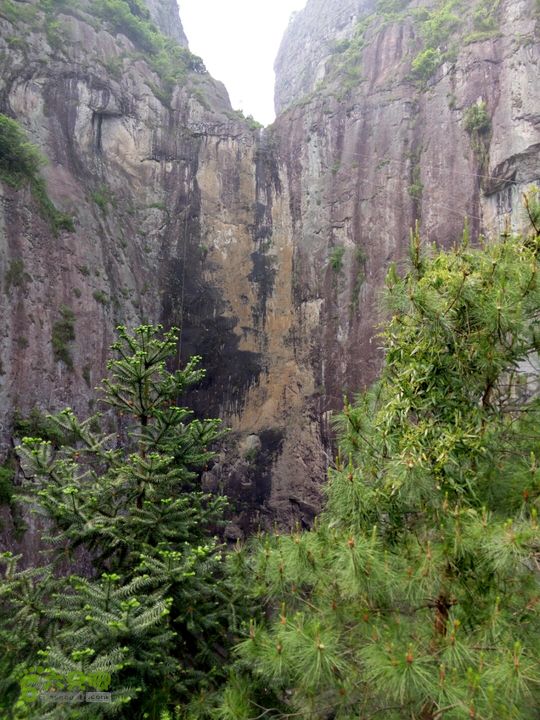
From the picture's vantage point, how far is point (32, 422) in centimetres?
976

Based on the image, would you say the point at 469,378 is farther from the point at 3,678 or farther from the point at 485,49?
the point at 485,49

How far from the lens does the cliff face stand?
1454cm

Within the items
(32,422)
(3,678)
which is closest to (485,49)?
(32,422)

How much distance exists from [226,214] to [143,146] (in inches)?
157

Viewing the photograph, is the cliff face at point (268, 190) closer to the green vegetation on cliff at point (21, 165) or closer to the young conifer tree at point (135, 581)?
the green vegetation on cliff at point (21, 165)

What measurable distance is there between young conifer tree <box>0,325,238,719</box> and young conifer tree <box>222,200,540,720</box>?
2.48 feet

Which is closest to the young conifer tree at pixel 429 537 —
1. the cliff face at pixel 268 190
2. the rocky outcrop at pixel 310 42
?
the cliff face at pixel 268 190

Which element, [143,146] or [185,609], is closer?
[185,609]

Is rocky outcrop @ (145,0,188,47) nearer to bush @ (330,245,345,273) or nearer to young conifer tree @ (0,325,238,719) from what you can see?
bush @ (330,245,345,273)

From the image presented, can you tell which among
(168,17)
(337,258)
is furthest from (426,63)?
(168,17)

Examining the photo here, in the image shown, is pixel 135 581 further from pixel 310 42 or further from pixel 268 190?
pixel 310 42

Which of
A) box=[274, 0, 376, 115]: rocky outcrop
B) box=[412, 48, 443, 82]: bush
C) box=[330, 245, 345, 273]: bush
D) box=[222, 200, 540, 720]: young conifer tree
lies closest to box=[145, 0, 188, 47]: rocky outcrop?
box=[274, 0, 376, 115]: rocky outcrop

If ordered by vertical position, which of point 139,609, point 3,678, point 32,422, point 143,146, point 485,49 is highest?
point 485,49

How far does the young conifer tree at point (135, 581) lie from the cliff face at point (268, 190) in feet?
24.5
